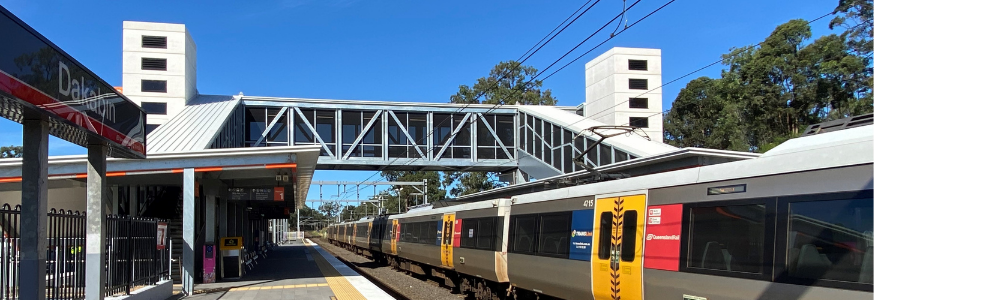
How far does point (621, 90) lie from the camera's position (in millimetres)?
38781

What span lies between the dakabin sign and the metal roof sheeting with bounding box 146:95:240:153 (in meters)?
6.41

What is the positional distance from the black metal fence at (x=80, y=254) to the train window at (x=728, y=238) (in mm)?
6527

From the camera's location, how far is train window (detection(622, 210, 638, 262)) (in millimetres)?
7898

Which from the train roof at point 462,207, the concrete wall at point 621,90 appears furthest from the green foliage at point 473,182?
the train roof at point 462,207

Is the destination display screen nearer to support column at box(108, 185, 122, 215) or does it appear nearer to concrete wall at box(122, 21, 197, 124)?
support column at box(108, 185, 122, 215)

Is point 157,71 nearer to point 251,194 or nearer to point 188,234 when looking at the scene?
point 251,194

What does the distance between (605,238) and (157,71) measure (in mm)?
30426

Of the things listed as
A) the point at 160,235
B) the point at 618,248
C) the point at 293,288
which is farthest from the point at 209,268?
the point at 618,248

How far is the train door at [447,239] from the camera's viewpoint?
1752 cm

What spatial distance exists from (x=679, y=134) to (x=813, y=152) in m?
44.8

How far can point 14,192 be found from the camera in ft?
64.7

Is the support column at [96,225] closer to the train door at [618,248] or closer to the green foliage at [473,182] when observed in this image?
the train door at [618,248]
